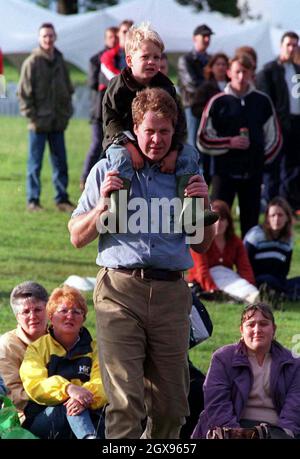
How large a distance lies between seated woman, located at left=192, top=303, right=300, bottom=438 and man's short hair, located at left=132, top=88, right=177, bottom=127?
5.02ft

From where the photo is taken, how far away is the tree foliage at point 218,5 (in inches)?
1609

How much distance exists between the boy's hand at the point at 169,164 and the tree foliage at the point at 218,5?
34.9 metres

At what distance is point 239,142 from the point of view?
1176cm

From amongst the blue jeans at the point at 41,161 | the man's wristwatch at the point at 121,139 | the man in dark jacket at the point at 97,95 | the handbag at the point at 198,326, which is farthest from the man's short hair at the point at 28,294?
the blue jeans at the point at 41,161

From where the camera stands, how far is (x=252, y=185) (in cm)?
1202

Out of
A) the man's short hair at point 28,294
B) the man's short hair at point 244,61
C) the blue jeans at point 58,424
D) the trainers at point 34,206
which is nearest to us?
the blue jeans at point 58,424

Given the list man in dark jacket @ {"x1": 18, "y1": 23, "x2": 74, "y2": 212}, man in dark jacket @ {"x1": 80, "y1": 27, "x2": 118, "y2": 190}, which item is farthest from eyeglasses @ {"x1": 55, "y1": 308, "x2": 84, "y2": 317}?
man in dark jacket @ {"x1": 18, "y1": 23, "x2": 74, "y2": 212}

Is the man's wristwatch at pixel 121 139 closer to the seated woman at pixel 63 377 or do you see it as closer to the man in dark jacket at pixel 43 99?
the seated woman at pixel 63 377

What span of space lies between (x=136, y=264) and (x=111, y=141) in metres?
0.66

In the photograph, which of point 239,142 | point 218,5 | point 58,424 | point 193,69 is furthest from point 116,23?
point 58,424

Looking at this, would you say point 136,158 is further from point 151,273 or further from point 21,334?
point 21,334

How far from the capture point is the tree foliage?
134 feet

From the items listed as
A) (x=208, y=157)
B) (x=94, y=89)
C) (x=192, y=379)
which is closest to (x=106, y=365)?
(x=192, y=379)

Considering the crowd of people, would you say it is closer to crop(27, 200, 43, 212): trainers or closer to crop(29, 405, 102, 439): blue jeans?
crop(29, 405, 102, 439): blue jeans
